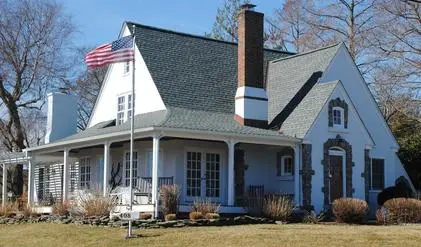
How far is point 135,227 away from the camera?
70.8ft

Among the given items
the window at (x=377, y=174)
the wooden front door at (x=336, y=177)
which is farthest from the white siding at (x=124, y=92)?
the window at (x=377, y=174)

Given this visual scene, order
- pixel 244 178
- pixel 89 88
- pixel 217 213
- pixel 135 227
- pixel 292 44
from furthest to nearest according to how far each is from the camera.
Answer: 1. pixel 89 88
2. pixel 292 44
3. pixel 244 178
4. pixel 217 213
5. pixel 135 227

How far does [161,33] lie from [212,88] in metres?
3.78

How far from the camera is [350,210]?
24922mm

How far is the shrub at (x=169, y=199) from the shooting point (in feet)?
77.0

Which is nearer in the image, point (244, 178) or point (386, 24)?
point (244, 178)

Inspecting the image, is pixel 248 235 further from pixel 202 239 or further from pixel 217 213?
pixel 217 213

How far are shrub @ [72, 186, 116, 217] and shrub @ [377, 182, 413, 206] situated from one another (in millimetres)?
11576

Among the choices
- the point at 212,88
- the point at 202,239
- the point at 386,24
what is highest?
the point at 386,24

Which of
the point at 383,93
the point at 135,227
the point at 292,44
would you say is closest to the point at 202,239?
the point at 135,227

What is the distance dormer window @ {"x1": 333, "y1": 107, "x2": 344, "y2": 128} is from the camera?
28359 millimetres

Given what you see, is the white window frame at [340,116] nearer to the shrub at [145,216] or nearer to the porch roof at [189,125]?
the porch roof at [189,125]

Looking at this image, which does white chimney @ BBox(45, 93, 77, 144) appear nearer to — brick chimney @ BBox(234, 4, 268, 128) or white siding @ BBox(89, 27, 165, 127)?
white siding @ BBox(89, 27, 165, 127)

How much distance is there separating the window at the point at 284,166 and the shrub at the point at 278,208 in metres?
3.19
